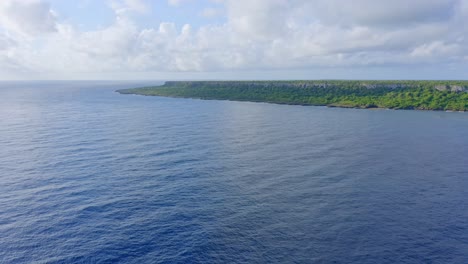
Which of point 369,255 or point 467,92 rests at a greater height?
point 467,92

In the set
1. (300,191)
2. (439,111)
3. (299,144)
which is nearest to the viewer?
(300,191)

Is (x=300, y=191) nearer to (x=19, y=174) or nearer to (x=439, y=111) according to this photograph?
(x=19, y=174)


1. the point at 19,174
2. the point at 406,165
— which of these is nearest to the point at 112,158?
the point at 19,174

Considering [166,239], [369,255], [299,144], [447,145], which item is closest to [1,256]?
[166,239]

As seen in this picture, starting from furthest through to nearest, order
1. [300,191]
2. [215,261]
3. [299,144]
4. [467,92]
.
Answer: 1. [467,92]
2. [299,144]
3. [300,191]
4. [215,261]

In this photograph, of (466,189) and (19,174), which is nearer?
(466,189)

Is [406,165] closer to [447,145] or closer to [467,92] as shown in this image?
[447,145]
